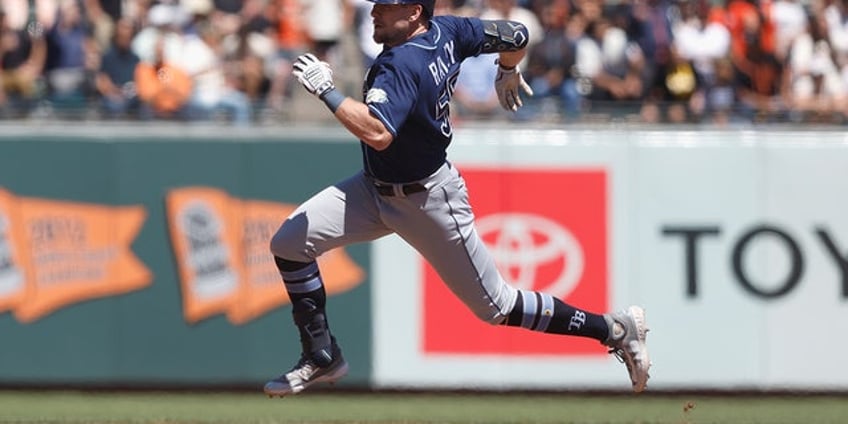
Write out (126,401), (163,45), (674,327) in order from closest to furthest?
(126,401)
(674,327)
(163,45)

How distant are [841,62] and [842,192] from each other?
2.29 metres

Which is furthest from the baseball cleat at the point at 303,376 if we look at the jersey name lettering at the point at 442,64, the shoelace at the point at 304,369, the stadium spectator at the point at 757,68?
the stadium spectator at the point at 757,68

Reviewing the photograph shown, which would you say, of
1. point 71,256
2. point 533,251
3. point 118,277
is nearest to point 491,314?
point 533,251

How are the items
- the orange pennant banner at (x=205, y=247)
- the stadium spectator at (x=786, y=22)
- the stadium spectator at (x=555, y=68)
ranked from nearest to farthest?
the orange pennant banner at (x=205, y=247) < the stadium spectator at (x=555, y=68) < the stadium spectator at (x=786, y=22)

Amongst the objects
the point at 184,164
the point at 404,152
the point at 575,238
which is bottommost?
the point at 575,238

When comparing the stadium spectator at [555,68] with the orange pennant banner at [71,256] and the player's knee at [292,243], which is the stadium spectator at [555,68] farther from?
the player's knee at [292,243]

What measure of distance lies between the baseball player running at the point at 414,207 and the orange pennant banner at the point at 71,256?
4.64 m

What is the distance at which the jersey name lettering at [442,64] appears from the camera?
7.89m

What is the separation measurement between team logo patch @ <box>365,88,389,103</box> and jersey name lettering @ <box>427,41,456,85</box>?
0.41 m

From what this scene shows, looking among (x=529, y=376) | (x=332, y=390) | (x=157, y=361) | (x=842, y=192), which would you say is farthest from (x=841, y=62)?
(x=157, y=361)

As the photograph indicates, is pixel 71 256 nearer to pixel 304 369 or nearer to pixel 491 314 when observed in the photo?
pixel 304 369

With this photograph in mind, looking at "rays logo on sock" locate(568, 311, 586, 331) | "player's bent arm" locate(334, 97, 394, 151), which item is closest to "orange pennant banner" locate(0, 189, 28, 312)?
"rays logo on sock" locate(568, 311, 586, 331)

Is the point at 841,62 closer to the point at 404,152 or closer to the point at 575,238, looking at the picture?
the point at 575,238

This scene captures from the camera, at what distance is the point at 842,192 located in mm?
13000
